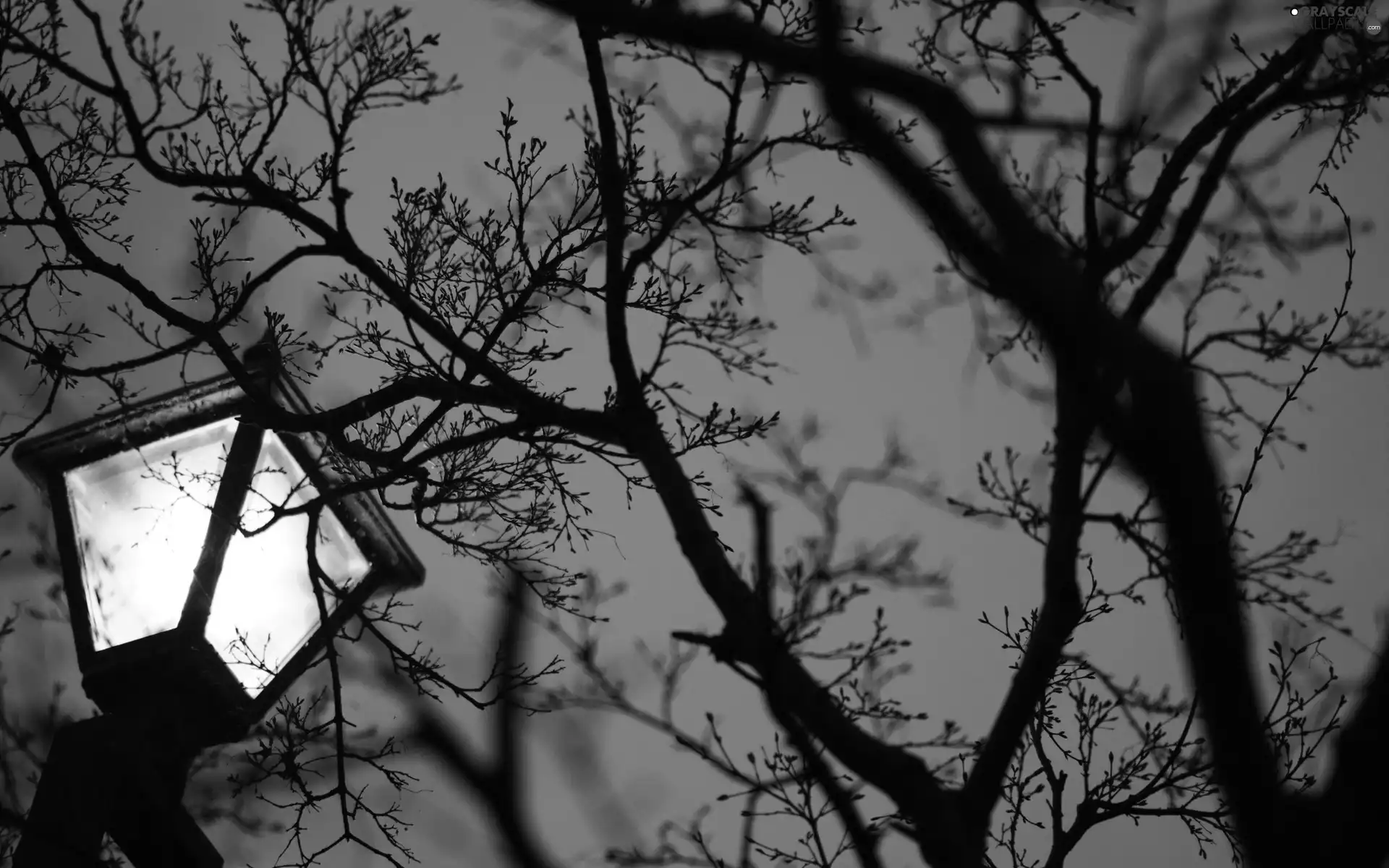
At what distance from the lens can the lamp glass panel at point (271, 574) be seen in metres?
2.55

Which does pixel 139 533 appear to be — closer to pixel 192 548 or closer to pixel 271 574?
pixel 192 548

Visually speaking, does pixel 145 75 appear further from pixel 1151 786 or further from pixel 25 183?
pixel 1151 786

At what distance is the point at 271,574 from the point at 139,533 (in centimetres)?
32

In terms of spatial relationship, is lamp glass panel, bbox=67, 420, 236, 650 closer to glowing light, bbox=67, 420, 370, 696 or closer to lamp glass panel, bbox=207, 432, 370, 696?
glowing light, bbox=67, 420, 370, 696

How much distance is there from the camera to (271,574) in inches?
108

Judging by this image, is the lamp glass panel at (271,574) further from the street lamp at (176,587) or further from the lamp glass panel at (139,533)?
the lamp glass panel at (139,533)

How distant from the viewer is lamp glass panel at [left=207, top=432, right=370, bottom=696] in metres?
2.55

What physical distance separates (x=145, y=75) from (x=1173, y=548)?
3.54m

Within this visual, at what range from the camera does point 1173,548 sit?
148cm

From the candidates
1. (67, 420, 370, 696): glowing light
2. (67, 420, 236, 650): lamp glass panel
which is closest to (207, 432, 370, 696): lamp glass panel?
(67, 420, 370, 696): glowing light

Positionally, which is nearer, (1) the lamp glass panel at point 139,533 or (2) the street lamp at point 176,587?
(2) the street lamp at point 176,587

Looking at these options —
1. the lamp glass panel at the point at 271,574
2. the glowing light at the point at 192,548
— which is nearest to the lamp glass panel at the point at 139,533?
the glowing light at the point at 192,548

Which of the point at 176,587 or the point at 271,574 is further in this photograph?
the point at 271,574

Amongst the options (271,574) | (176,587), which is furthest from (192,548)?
(271,574)
